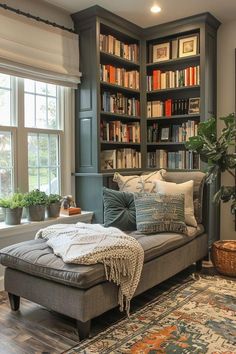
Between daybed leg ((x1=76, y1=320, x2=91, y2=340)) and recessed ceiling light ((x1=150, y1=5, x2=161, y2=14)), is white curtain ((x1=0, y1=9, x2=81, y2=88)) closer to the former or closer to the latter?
recessed ceiling light ((x1=150, y1=5, x2=161, y2=14))

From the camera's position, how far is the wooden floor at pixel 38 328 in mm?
2098

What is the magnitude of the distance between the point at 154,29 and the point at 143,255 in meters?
2.93

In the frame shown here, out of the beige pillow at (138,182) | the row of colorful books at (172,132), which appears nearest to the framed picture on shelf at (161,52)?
the row of colorful books at (172,132)

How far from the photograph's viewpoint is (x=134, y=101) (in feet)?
14.4

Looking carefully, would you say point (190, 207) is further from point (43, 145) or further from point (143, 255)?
point (43, 145)

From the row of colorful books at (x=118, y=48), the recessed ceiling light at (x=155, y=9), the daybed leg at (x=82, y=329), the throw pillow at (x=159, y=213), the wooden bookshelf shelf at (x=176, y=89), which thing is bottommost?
the daybed leg at (x=82, y=329)

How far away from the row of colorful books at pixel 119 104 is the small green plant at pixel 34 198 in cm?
125

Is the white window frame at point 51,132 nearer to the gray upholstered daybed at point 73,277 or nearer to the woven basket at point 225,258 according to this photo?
the gray upholstered daybed at point 73,277

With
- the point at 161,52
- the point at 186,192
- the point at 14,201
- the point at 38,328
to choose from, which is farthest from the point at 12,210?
the point at 161,52

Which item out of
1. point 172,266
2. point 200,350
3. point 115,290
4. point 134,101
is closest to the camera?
point 200,350

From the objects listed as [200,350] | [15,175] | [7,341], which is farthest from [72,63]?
[200,350]

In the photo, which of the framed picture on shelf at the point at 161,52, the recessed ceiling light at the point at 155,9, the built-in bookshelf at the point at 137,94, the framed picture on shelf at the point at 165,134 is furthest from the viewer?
the framed picture on shelf at the point at 165,134

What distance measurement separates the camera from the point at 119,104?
13.8 ft

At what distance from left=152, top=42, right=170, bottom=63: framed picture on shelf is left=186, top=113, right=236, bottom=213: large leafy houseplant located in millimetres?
1301
